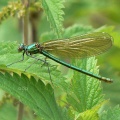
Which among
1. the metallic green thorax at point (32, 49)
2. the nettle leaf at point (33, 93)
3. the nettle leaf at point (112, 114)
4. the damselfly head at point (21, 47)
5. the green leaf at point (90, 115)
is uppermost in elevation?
the damselfly head at point (21, 47)

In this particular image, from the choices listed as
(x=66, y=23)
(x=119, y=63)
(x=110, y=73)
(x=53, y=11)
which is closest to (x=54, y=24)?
(x=53, y=11)

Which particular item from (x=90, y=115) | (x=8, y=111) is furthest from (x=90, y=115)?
(x=8, y=111)

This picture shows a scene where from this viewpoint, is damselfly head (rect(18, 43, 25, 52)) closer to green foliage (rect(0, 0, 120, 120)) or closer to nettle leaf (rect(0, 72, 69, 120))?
green foliage (rect(0, 0, 120, 120))

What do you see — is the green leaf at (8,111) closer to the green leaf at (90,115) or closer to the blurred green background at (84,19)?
the green leaf at (90,115)

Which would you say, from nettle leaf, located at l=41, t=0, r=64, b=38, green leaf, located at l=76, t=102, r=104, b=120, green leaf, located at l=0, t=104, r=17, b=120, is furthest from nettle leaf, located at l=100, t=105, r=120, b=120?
green leaf, located at l=0, t=104, r=17, b=120

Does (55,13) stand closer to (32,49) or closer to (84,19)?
(32,49)

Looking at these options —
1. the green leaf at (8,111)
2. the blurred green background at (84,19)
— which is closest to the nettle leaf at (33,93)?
the green leaf at (8,111)
